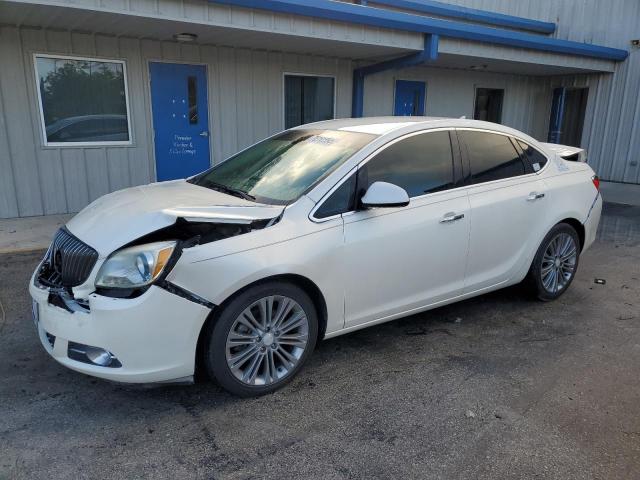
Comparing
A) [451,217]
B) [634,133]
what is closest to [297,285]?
[451,217]

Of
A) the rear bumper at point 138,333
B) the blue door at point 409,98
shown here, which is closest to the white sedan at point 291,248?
the rear bumper at point 138,333

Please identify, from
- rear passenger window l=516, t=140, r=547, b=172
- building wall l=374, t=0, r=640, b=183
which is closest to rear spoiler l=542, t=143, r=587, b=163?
rear passenger window l=516, t=140, r=547, b=172

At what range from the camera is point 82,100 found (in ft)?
25.7

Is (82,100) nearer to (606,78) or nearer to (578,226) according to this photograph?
(578,226)

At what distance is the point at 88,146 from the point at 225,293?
634cm

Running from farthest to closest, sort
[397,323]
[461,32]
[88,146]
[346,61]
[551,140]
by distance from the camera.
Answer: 1. [551,140]
2. [346,61]
3. [461,32]
4. [88,146]
5. [397,323]

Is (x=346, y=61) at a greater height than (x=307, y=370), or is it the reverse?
(x=346, y=61)

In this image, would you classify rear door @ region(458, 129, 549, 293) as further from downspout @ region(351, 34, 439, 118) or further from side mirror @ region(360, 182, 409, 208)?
downspout @ region(351, 34, 439, 118)

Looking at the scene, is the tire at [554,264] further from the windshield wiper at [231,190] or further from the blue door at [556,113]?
the blue door at [556,113]

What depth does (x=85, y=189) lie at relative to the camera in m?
8.09

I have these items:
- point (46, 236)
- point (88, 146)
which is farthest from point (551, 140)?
point (46, 236)

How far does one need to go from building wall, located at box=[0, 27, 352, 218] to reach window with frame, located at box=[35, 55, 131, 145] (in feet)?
0.42

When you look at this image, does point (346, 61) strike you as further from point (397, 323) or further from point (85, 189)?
point (397, 323)

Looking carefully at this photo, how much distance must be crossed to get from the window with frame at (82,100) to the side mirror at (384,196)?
633cm
